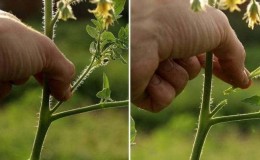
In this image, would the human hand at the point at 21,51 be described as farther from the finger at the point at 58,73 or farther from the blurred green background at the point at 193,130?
the blurred green background at the point at 193,130

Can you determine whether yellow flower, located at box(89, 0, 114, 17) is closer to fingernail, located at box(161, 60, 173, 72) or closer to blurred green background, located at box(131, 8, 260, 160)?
fingernail, located at box(161, 60, 173, 72)

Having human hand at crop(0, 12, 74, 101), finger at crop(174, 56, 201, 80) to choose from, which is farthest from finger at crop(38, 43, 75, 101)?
finger at crop(174, 56, 201, 80)

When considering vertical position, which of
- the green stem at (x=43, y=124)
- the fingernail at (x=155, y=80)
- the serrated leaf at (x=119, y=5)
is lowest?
the green stem at (x=43, y=124)

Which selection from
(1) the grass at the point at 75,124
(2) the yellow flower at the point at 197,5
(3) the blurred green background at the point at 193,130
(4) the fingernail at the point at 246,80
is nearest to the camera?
(2) the yellow flower at the point at 197,5

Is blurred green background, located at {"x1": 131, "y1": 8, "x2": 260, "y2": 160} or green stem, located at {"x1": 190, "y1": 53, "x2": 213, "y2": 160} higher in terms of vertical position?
green stem, located at {"x1": 190, "y1": 53, "x2": 213, "y2": 160}

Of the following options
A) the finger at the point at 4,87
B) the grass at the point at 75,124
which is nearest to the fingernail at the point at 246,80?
the finger at the point at 4,87

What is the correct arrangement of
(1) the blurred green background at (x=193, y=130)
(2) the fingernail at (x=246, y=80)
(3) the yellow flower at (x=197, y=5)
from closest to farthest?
(3) the yellow flower at (x=197, y=5), (2) the fingernail at (x=246, y=80), (1) the blurred green background at (x=193, y=130)

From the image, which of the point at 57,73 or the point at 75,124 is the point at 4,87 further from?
the point at 75,124
